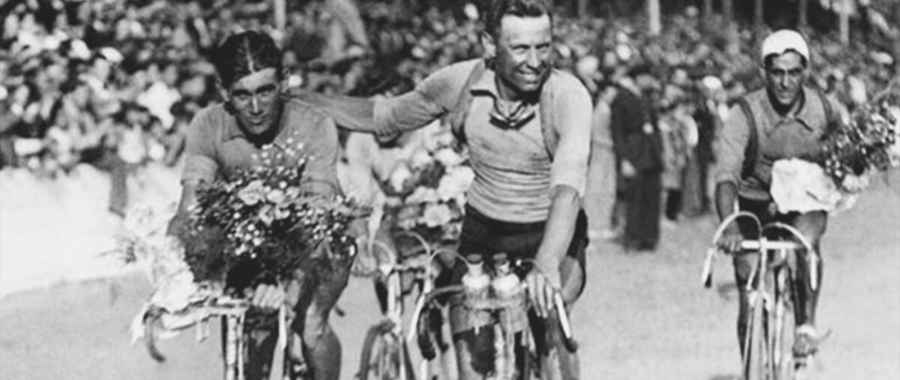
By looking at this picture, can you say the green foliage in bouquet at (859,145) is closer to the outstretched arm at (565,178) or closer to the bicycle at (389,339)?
the bicycle at (389,339)

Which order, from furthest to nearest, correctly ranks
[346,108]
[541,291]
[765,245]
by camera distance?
[765,245] < [346,108] < [541,291]

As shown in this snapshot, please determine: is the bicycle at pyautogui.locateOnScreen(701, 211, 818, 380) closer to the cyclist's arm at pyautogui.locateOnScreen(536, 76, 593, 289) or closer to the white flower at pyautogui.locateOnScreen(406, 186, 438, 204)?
the white flower at pyautogui.locateOnScreen(406, 186, 438, 204)

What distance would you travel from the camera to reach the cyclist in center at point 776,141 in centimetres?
1111

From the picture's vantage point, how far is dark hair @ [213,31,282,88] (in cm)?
884

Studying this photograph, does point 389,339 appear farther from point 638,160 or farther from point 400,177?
point 638,160

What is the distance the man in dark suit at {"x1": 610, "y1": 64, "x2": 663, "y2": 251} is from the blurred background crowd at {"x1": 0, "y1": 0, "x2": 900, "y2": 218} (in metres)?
0.60

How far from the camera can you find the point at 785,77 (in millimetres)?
11180

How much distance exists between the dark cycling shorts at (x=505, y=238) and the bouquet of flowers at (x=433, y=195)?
3.38m

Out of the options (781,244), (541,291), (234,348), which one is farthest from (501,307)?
(781,244)

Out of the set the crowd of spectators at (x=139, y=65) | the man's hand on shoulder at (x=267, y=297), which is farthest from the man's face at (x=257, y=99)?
the crowd of spectators at (x=139, y=65)

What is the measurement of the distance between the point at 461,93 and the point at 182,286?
137cm

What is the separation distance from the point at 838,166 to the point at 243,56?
379cm

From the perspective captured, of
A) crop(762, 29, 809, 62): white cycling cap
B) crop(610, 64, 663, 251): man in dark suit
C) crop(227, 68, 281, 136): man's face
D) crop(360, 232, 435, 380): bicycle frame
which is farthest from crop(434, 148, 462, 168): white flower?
crop(610, 64, 663, 251): man in dark suit

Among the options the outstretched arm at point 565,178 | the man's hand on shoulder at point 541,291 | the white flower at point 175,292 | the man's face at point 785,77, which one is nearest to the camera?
the man's hand on shoulder at point 541,291
